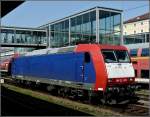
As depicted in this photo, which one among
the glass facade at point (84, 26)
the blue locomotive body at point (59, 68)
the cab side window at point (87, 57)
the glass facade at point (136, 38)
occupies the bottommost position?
the blue locomotive body at point (59, 68)

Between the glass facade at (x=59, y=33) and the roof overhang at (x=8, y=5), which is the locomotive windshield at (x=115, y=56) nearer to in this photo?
the roof overhang at (x=8, y=5)

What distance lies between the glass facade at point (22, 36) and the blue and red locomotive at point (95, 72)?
38784 mm

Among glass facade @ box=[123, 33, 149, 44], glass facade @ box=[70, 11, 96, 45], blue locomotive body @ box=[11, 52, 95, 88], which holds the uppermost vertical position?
glass facade @ box=[70, 11, 96, 45]

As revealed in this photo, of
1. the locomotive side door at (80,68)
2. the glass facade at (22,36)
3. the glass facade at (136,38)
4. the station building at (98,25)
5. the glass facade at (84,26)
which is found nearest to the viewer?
the locomotive side door at (80,68)

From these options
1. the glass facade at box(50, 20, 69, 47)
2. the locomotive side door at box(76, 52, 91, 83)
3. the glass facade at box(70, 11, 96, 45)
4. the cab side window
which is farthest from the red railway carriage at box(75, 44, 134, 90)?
the glass facade at box(50, 20, 69, 47)

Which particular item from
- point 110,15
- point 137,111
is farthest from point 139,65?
point 110,15

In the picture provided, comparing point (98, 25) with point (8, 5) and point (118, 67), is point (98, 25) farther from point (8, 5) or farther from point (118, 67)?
point (8, 5)

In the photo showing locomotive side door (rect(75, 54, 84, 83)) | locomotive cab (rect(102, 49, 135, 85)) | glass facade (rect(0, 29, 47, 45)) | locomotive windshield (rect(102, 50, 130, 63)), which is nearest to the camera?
locomotive cab (rect(102, 49, 135, 85))

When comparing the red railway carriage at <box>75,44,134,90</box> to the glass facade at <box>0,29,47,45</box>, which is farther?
the glass facade at <box>0,29,47,45</box>

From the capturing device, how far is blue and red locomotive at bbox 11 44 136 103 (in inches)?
702

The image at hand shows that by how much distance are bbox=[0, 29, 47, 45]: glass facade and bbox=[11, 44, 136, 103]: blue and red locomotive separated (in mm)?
38784

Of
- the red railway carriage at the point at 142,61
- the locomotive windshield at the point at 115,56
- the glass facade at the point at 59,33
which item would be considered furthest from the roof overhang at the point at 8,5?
the glass facade at the point at 59,33

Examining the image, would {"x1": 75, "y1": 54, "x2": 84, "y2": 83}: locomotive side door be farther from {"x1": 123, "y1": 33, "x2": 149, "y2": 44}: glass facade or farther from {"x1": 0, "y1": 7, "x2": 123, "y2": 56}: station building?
{"x1": 123, "y1": 33, "x2": 149, "y2": 44}: glass facade

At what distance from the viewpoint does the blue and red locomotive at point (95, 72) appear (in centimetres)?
1783
